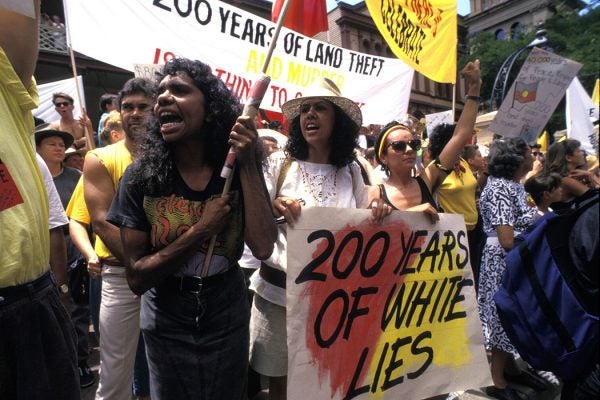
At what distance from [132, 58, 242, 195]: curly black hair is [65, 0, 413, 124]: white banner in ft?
4.82

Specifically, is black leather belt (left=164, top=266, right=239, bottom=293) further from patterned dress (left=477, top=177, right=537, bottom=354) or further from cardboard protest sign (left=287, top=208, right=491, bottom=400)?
patterned dress (left=477, top=177, right=537, bottom=354)

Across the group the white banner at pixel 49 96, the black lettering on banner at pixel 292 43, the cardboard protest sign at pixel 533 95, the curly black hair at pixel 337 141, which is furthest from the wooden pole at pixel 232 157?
the white banner at pixel 49 96

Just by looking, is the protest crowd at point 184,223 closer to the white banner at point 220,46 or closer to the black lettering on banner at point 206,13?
the white banner at point 220,46

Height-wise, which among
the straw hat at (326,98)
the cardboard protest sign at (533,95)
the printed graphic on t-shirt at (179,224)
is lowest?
the printed graphic on t-shirt at (179,224)

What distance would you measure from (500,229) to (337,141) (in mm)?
1703

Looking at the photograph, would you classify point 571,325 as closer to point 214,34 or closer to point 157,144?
point 157,144

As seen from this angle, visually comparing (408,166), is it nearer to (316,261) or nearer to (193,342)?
(316,261)

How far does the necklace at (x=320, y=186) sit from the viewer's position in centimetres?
245

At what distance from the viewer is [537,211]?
414 cm

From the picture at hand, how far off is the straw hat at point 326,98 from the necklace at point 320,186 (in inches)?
16.1

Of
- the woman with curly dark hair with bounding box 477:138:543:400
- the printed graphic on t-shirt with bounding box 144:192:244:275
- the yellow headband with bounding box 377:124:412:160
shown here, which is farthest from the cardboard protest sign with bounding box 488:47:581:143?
the printed graphic on t-shirt with bounding box 144:192:244:275

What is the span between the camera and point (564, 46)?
2988 cm

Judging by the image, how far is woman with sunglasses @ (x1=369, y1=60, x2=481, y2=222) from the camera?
112 inches

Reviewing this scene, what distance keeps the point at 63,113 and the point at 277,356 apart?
443 centimetres
